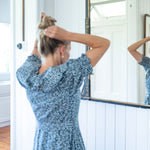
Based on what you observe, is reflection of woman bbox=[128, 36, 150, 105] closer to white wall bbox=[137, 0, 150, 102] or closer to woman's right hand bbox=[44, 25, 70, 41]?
white wall bbox=[137, 0, 150, 102]

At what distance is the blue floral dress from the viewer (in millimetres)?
1104

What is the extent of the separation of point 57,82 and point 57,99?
0.10m

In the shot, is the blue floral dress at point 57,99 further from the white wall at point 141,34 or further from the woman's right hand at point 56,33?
the white wall at point 141,34

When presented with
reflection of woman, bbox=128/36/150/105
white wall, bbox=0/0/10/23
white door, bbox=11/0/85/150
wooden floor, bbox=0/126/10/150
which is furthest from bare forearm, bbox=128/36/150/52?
white wall, bbox=0/0/10/23

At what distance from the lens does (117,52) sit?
5.69ft

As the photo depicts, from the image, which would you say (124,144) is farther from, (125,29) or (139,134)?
(125,29)

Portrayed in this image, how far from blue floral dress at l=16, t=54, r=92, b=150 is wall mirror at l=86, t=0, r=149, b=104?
0.60 meters

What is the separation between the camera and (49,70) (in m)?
1.13

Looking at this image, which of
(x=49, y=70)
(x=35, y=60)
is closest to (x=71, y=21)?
(x=35, y=60)

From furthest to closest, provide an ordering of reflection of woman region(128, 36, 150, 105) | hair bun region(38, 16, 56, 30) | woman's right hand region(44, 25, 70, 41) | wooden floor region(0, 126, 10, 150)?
wooden floor region(0, 126, 10, 150), reflection of woman region(128, 36, 150, 105), hair bun region(38, 16, 56, 30), woman's right hand region(44, 25, 70, 41)

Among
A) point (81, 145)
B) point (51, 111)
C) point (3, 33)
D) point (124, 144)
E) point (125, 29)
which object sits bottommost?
point (124, 144)

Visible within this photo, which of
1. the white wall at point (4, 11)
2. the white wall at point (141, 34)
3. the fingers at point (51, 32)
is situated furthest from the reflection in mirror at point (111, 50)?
the white wall at point (4, 11)

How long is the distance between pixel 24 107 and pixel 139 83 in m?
1.19

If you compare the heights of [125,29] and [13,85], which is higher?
[125,29]
